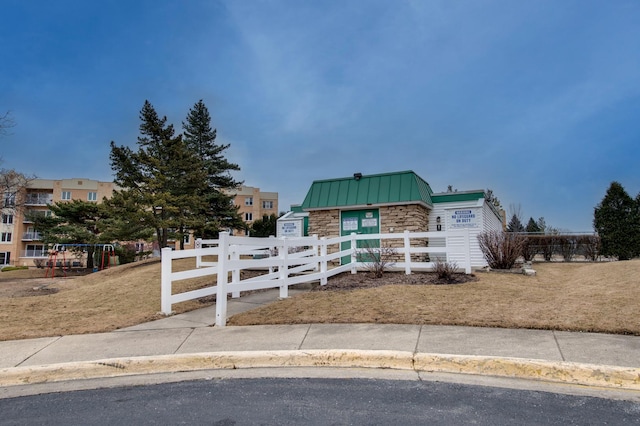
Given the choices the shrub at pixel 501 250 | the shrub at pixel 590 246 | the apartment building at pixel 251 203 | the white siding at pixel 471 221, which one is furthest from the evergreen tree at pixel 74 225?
the apartment building at pixel 251 203

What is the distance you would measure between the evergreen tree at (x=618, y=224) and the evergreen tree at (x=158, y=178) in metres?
22.5

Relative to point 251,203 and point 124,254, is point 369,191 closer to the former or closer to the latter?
point 124,254

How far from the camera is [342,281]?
10.4m

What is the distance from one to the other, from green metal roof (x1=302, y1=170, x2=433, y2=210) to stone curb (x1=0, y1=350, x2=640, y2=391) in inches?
460

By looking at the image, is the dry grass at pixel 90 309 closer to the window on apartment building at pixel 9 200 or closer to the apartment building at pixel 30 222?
the window on apartment building at pixel 9 200

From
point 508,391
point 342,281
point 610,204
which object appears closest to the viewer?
point 508,391

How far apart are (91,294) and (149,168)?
1476 cm

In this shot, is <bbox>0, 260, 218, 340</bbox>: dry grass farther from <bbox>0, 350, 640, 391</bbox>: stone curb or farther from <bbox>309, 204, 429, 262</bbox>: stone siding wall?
<bbox>309, 204, 429, 262</bbox>: stone siding wall

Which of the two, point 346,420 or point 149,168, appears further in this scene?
point 149,168

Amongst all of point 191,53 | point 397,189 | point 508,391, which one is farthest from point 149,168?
point 508,391

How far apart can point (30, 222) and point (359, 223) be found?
58499mm

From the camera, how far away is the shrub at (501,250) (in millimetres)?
12008

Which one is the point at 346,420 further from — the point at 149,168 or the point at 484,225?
the point at 149,168

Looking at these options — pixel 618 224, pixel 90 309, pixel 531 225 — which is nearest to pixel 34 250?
pixel 90 309
